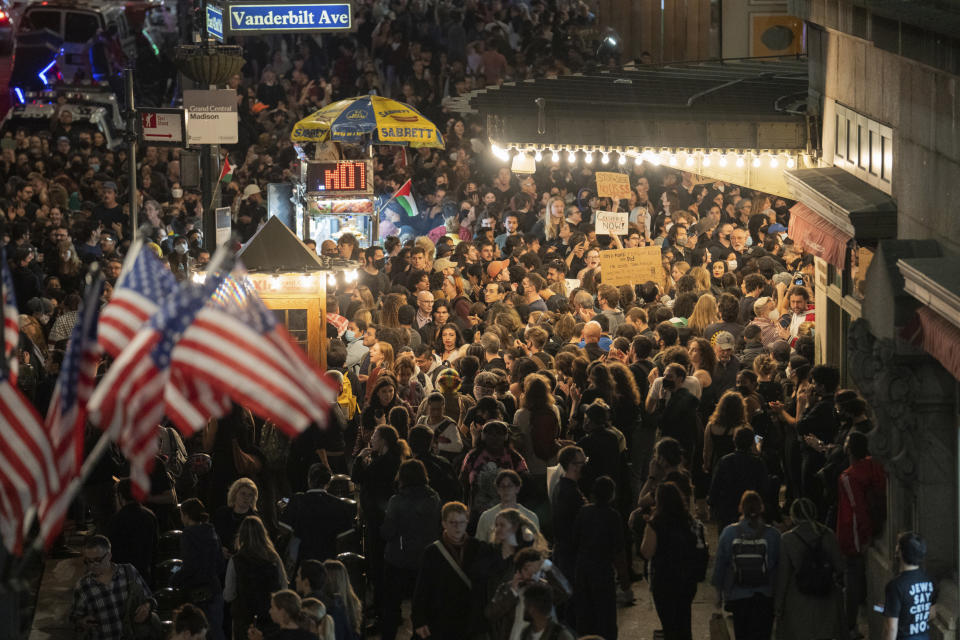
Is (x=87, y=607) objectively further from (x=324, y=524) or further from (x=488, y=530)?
(x=488, y=530)

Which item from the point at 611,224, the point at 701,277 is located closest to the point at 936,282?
the point at 701,277

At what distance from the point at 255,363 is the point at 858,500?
6.00m

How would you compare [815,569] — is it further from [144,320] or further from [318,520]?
[144,320]

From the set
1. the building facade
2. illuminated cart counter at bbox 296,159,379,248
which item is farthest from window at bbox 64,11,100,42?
the building facade

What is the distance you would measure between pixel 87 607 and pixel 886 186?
703 cm

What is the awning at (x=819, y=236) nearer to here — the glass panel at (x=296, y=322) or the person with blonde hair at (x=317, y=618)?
the glass panel at (x=296, y=322)

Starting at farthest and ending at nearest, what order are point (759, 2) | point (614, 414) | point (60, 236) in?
point (759, 2) < point (60, 236) < point (614, 414)

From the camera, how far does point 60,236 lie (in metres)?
22.1

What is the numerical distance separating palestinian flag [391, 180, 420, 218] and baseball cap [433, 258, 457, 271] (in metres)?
5.18

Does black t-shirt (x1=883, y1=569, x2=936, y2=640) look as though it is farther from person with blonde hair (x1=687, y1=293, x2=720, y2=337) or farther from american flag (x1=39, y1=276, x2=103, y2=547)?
person with blonde hair (x1=687, y1=293, x2=720, y2=337)

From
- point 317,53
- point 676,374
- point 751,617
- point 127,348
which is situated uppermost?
point 317,53

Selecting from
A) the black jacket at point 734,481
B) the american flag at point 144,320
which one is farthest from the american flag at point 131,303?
the black jacket at point 734,481

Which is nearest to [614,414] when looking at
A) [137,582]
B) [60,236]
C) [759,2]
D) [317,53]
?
[137,582]

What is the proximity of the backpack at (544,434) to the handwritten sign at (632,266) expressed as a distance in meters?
5.85
